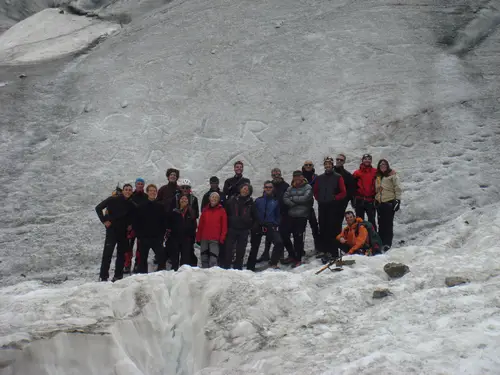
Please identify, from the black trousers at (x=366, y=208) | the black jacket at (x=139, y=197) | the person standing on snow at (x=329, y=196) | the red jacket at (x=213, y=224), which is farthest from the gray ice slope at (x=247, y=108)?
the red jacket at (x=213, y=224)

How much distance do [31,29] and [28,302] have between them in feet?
62.0

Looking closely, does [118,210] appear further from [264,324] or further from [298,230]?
[264,324]

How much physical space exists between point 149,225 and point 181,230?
657 millimetres

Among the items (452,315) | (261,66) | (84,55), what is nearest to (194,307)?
(452,315)

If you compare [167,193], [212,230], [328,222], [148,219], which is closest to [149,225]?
[148,219]

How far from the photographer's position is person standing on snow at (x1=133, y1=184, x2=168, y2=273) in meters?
9.60

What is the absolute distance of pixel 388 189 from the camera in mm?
10438

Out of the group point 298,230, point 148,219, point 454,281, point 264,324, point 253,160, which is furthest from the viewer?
point 253,160

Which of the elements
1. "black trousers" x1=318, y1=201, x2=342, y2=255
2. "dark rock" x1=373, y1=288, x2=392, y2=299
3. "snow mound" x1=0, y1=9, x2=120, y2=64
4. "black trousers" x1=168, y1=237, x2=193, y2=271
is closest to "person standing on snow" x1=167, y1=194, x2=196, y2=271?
"black trousers" x1=168, y1=237, x2=193, y2=271

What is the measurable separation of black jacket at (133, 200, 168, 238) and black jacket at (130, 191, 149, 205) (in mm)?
215

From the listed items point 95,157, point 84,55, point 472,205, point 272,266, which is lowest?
point 472,205

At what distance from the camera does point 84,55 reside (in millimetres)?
20109

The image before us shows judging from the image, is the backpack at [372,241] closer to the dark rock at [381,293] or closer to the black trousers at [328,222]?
the black trousers at [328,222]

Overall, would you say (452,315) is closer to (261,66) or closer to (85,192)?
(85,192)
